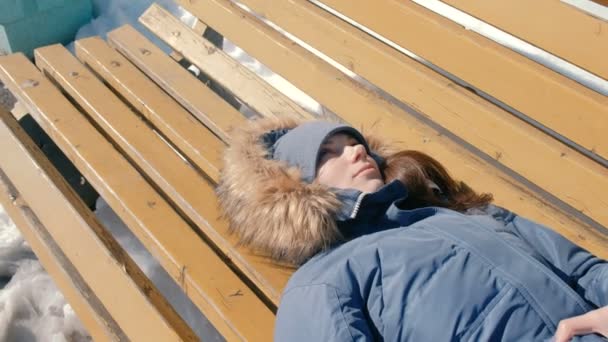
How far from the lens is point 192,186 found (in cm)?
250

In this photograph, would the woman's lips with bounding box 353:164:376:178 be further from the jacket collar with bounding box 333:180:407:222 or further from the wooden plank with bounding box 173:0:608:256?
the wooden plank with bounding box 173:0:608:256

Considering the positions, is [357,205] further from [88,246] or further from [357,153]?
[88,246]

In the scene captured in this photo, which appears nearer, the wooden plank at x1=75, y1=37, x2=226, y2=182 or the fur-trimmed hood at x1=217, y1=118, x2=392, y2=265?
the fur-trimmed hood at x1=217, y1=118, x2=392, y2=265

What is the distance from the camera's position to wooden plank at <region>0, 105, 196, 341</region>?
2.19 metres

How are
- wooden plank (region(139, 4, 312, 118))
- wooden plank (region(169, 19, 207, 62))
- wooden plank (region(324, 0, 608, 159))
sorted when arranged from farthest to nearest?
wooden plank (region(169, 19, 207, 62)) → wooden plank (region(139, 4, 312, 118)) → wooden plank (region(324, 0, 608, 159))

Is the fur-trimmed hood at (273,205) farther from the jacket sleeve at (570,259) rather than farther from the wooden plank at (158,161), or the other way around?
the jacket sleeve at (570,259)

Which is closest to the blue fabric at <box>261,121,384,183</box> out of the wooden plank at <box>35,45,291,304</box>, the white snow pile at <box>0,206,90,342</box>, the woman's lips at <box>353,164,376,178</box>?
the woman's lips at <box>353,164,376,178</box>

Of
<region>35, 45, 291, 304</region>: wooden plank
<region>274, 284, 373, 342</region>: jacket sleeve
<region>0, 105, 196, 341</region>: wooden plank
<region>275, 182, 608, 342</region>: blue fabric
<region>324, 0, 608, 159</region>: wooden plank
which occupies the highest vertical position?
<region>324, 0, 608, 159</region>: wooden plank

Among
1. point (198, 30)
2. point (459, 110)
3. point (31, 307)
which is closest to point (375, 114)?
point (459, 110)

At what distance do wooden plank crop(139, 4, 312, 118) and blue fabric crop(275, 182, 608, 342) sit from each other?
3.53 feet

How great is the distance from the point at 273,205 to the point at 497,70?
0.91 metres

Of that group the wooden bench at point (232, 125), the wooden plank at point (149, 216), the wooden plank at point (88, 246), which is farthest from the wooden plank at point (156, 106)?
the wooden plank at point (88, 246)

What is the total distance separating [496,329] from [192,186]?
1.22 metres

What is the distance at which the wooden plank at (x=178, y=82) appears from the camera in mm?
2832
